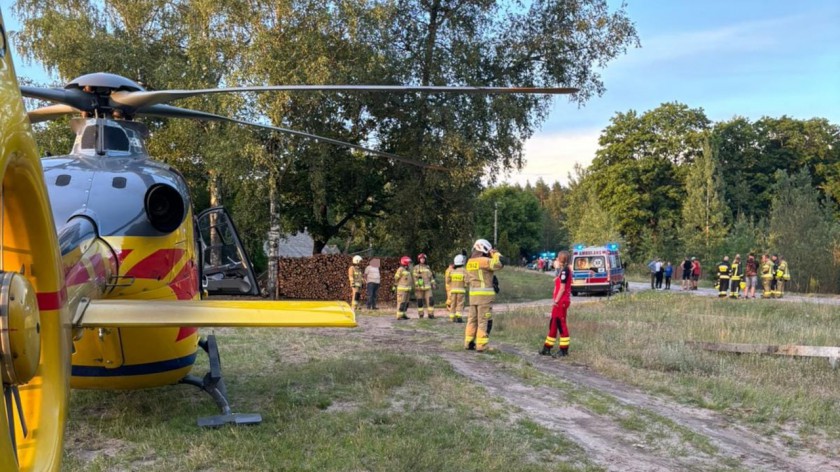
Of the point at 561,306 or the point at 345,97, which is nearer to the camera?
the point at 561,306

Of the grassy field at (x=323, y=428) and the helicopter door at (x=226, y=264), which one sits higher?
the helicopter door at (x=226, y=264)

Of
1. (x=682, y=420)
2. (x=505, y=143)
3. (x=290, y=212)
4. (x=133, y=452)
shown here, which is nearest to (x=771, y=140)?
(x=505, y=143)

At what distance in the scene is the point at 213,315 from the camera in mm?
4336

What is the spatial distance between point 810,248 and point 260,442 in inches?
1408

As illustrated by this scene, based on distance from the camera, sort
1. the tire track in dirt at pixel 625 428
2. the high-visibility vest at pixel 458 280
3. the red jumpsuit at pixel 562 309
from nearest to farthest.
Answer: the tire track in dirt at pixel 625 428 → the red jumpsuit at pixel 562 309 → the high-visibility vest at pixel 458 280

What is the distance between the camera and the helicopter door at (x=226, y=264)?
7.40 metres

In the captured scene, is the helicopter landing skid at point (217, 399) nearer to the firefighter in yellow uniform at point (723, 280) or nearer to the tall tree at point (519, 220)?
the firefighter in yellow uniform at point (723, 280)

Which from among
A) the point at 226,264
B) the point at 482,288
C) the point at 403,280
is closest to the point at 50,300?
the point at 226,264

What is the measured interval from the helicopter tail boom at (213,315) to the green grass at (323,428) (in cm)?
163

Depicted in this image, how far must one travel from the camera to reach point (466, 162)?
78.1 feet

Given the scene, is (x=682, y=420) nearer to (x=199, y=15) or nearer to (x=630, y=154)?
(x=199, y=15)

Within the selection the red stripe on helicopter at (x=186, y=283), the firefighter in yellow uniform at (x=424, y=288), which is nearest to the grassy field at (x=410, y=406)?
the red stripe on helicopter at (x=186, y=283)

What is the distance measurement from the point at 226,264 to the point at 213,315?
3.48m

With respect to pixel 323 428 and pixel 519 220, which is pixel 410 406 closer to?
pixel 323 428
